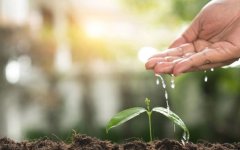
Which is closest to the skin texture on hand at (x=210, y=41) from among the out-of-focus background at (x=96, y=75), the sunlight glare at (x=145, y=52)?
the out-of-focus background at (x=96, y=75)

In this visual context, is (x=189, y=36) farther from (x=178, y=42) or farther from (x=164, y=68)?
(x=164, y=68)

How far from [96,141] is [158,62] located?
323 millimetres

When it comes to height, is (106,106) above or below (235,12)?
below

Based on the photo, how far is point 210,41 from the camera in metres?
1.53

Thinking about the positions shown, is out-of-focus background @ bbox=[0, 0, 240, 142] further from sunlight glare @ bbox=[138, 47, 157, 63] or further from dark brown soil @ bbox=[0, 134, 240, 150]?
dark brown soil @ bbox=[0, 134, 240, 150]

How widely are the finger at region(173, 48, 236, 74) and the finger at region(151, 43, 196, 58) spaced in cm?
11

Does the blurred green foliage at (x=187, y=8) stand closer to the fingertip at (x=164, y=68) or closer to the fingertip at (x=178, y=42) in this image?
the fingertip at (x=178, y=42)

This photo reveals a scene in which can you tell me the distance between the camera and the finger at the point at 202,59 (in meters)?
1.23

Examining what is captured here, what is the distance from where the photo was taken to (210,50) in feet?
4.31

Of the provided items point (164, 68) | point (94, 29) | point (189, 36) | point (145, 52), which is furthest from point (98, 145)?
point (94, 29)

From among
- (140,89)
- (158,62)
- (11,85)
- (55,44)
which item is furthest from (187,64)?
(55,44)

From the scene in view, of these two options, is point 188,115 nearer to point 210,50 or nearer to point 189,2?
point 189,2

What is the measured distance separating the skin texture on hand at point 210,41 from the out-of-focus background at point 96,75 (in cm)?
153

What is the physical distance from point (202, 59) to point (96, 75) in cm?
318
